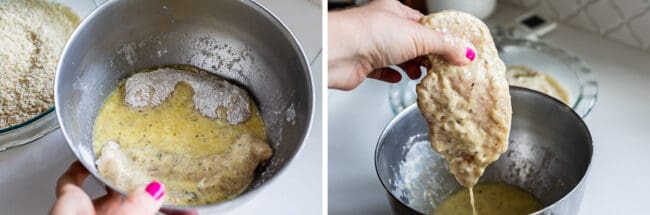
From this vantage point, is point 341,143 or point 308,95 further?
point 341,143

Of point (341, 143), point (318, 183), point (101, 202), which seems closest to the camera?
point (101, 202)

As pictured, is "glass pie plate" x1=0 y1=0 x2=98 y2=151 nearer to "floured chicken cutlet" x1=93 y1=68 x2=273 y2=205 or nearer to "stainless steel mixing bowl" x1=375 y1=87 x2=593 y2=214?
"floured chicken cutlet" x1=93 y1=68 x2=273 y2=205

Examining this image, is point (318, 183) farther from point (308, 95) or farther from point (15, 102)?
point (15, 102)

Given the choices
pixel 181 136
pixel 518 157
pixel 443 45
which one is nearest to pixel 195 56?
Result: pixel 181 136

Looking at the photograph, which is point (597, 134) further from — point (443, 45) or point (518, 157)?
point (443, 45)

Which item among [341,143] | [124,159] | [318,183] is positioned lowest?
[341,143]

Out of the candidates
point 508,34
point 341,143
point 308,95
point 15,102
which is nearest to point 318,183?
point 308,95

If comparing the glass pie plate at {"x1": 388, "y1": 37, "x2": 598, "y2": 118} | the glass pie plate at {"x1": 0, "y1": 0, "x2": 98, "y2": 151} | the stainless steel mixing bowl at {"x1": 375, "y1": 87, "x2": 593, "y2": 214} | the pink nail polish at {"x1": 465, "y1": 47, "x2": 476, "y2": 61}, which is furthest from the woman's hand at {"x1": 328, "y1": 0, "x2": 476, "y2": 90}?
the glass pie plate at {"x1": 0, "y1": 0, "x2": 98, "y2": 151}

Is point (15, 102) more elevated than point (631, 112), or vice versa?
point (15, 102)

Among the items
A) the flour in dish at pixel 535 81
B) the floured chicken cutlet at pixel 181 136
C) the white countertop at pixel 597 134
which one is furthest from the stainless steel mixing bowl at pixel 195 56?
the flour in dish at pixel 535 81
